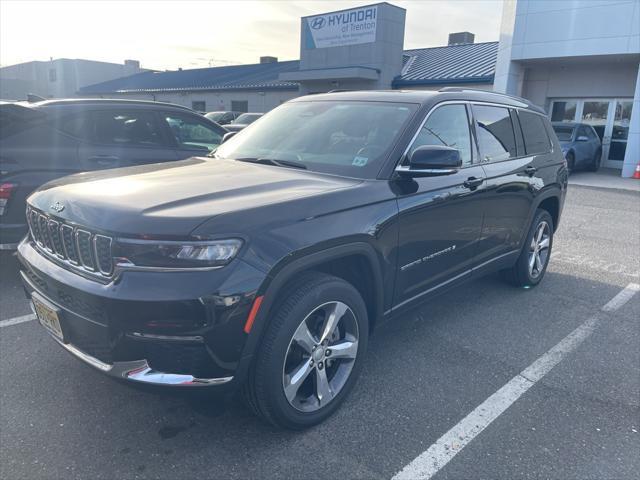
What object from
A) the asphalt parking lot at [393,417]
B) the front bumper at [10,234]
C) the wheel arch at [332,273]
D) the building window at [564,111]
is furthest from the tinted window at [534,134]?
the building window at [564,111]

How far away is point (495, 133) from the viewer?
4371 millimetres

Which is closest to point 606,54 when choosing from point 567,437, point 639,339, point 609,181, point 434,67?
point 609,181

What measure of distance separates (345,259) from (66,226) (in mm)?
1513

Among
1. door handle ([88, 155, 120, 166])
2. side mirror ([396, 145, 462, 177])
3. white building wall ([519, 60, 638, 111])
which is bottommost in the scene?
door handle ([88, 155, 120, 166])

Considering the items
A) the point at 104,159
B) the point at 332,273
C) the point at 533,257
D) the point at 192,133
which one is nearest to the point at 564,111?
the point at 533,257

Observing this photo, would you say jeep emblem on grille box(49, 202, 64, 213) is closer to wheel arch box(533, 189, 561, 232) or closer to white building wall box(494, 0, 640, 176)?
wheel arch box(533, 189, 561, 232)

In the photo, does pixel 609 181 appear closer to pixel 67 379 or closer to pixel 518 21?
pixel 518 21

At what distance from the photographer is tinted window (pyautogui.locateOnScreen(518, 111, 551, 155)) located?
192 inches

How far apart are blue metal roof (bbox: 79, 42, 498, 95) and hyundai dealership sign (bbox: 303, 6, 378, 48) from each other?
8.64 ft

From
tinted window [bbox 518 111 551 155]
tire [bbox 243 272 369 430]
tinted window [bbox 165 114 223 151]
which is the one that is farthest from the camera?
tinted window [bbox 165 114 223 151]

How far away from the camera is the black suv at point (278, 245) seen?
2.31m

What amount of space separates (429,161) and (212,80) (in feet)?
121

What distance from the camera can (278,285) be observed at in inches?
97.2

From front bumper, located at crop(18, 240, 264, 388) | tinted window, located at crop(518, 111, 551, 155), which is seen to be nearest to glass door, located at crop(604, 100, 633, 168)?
tinted window, located at crop(518, 111, 551, 155)
